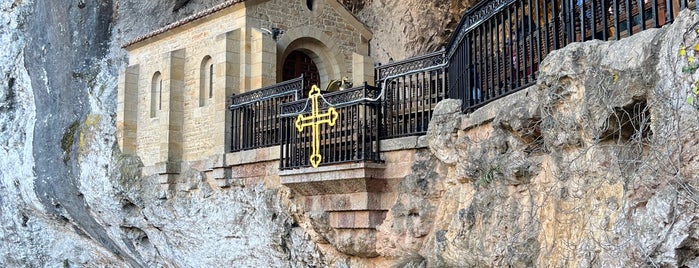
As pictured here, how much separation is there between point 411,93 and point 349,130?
38.3 inches

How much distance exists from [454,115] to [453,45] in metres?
1.34

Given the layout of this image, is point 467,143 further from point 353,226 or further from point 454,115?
point 353,226

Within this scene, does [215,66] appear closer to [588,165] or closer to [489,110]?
[489,110]

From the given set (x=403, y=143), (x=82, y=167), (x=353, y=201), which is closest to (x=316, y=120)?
(x=353, y=201)

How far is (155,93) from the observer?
1603 cm

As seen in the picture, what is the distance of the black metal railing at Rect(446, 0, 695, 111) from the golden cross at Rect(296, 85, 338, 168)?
178cm

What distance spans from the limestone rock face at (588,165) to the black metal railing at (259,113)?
470cm

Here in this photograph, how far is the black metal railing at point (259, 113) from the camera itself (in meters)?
12.6

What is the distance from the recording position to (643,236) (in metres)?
4.62

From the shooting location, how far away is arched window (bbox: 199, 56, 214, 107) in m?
14.6

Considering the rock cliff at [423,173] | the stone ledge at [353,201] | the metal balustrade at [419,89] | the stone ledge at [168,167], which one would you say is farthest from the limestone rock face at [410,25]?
the stone ledge at [353,201]

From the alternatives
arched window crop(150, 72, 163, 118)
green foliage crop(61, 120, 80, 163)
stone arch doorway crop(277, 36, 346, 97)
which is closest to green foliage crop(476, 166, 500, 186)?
stone arch doorway crop(277, 36, 346, 97)

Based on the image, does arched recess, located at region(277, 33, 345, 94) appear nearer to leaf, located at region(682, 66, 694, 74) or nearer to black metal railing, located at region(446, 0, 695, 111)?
black metal railing, located at region(446, 0, 695, 111)

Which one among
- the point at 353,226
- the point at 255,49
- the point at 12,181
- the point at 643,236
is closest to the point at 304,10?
the point at 255,49
